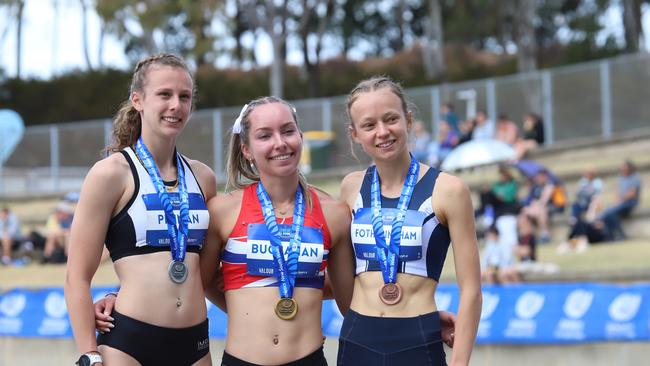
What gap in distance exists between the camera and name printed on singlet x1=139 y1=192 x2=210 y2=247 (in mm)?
4582

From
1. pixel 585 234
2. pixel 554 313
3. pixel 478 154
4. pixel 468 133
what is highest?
pixel 468 133

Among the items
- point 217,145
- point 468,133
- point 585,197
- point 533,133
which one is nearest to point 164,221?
point 585,197

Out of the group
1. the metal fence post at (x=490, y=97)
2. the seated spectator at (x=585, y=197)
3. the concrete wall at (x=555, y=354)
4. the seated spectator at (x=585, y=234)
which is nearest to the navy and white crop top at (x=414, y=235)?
the concrete wall at (x=555, y=354)

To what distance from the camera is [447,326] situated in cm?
462

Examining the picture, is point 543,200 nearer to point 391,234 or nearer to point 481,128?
point 481,128

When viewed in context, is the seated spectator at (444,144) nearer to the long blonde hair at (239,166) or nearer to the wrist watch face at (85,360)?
the long blonde hair at (239,166)

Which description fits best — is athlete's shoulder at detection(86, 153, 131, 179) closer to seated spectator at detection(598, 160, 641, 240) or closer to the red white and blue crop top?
the red white and blue crop top

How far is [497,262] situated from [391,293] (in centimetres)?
808

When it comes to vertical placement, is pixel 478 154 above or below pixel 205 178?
above

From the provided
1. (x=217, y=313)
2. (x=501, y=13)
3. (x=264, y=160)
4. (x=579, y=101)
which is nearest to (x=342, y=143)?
(x=579, y=101)

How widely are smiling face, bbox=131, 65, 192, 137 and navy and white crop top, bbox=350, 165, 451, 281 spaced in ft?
3.06

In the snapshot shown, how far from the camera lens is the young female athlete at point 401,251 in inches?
176

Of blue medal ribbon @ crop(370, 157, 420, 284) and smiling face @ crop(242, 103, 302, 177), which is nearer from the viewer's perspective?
blue medal ribbon @ crop(370, 157, 420, 284)

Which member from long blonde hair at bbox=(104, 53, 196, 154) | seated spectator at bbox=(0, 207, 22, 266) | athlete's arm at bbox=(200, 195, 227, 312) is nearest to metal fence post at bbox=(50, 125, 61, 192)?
seated spectator at bbox=(0, 207, 22, 266)
